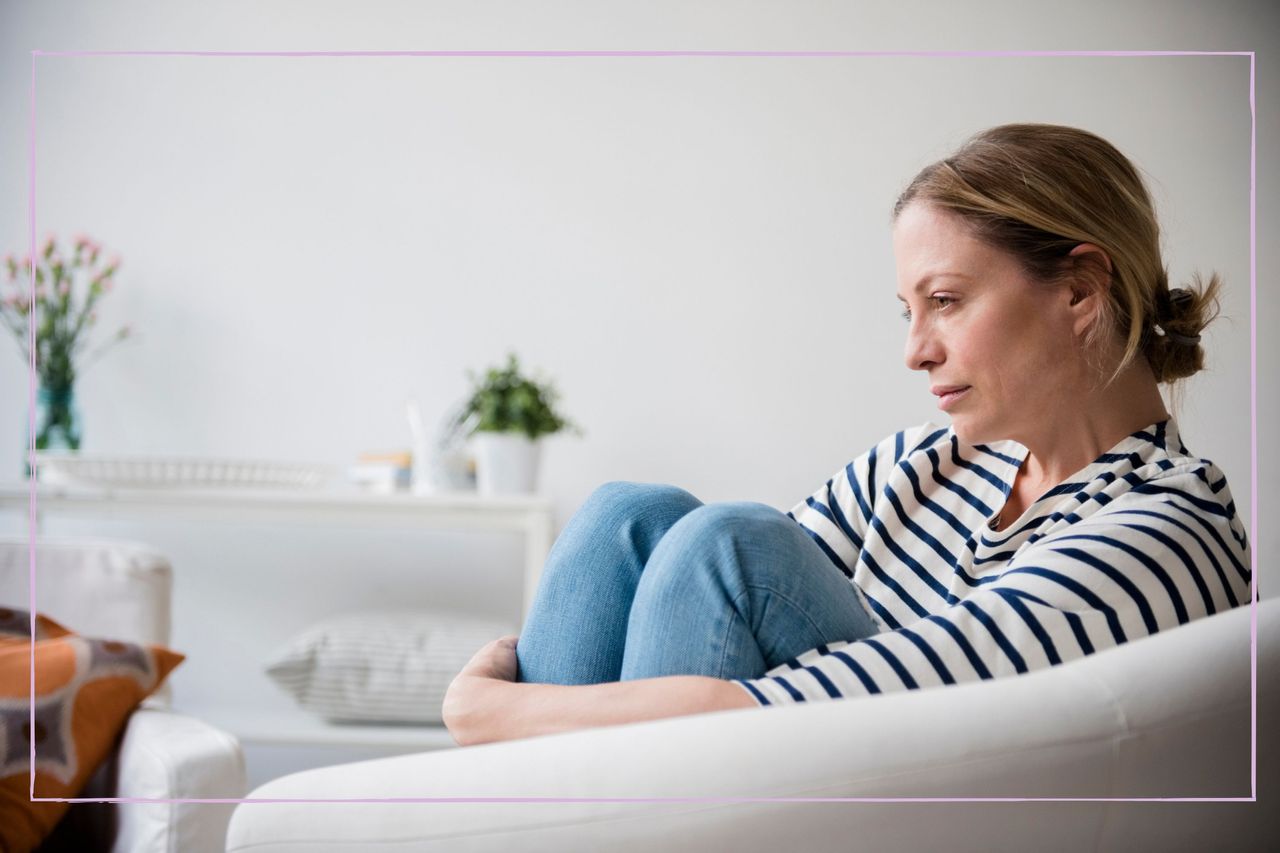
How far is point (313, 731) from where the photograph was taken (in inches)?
59.6

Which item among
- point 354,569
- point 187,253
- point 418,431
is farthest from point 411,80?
point 354,569

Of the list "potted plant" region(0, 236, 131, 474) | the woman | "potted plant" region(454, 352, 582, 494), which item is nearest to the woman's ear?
the woman

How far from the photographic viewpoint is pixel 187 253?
5.37 ft

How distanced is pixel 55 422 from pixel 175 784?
940 millimetres

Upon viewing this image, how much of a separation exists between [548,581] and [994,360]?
0.34 m

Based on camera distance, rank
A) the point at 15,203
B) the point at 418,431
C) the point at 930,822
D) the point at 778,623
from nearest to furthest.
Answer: the point at 930,822
the point at 778,623
the point at 15,203
the point at 418,431

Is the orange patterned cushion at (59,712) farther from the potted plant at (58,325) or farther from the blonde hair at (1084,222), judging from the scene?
the blonde hair at (1084,222)

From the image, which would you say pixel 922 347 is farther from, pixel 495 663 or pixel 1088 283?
pixel 495 663

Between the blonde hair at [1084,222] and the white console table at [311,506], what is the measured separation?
933 mm

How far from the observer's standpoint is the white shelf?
A: 145 cm

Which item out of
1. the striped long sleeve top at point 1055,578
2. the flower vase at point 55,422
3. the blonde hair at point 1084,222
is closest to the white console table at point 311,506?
the flower vase at point 55,422

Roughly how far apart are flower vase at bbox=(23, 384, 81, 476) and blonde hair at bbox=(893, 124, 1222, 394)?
143 centimetres

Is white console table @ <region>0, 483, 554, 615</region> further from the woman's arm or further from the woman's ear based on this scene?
the woman's ear

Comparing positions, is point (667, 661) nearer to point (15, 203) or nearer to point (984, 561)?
point (984, 561)
